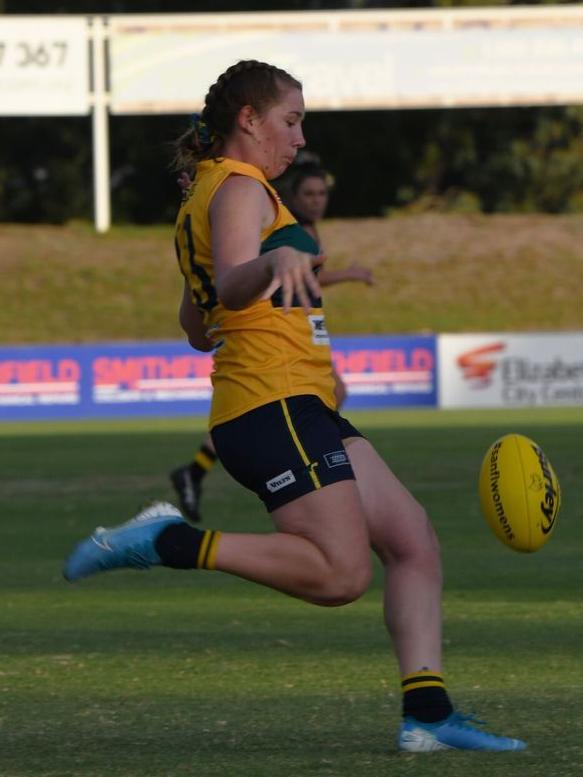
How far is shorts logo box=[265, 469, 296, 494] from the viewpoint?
205 inches

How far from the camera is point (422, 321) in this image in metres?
40.8

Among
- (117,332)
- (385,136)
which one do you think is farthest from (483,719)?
(385,136)

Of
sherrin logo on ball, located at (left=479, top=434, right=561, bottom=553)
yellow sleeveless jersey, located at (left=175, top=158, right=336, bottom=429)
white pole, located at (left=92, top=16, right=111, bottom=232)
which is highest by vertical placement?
white pole, located at (left=92, top=16, right=111, bottom=232)

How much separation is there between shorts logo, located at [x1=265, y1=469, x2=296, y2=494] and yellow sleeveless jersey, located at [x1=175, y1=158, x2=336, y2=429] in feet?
0.70

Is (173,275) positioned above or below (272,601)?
above

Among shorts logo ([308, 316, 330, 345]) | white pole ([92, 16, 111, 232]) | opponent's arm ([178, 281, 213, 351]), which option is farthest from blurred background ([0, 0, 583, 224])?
shorts logo ([308, 316, 330, 345])

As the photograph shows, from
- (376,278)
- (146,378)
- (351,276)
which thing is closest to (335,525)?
(351,276)

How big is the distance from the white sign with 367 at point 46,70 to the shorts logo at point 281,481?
1503 inches

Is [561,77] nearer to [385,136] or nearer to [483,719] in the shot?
[385,136]

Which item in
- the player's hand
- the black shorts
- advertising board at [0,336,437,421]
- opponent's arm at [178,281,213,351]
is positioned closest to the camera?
the player's hand

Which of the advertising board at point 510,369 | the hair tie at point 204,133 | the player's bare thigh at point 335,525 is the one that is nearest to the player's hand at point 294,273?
the player's bare thigh at point 335,525

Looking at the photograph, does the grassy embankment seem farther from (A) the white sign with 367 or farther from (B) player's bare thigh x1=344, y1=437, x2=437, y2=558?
(B) player's bare thigh x1=344, y1=437, x2=437, y2=558

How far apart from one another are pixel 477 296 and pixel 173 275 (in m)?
7.25

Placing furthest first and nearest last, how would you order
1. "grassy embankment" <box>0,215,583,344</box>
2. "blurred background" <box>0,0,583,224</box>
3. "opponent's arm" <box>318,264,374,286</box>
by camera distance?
"blurred background" <box>0,0,583,224</box>
"grassy embankment" <box>0,215,583,344</box>
"opponent's arm" <box>318,264,374,286</box>
